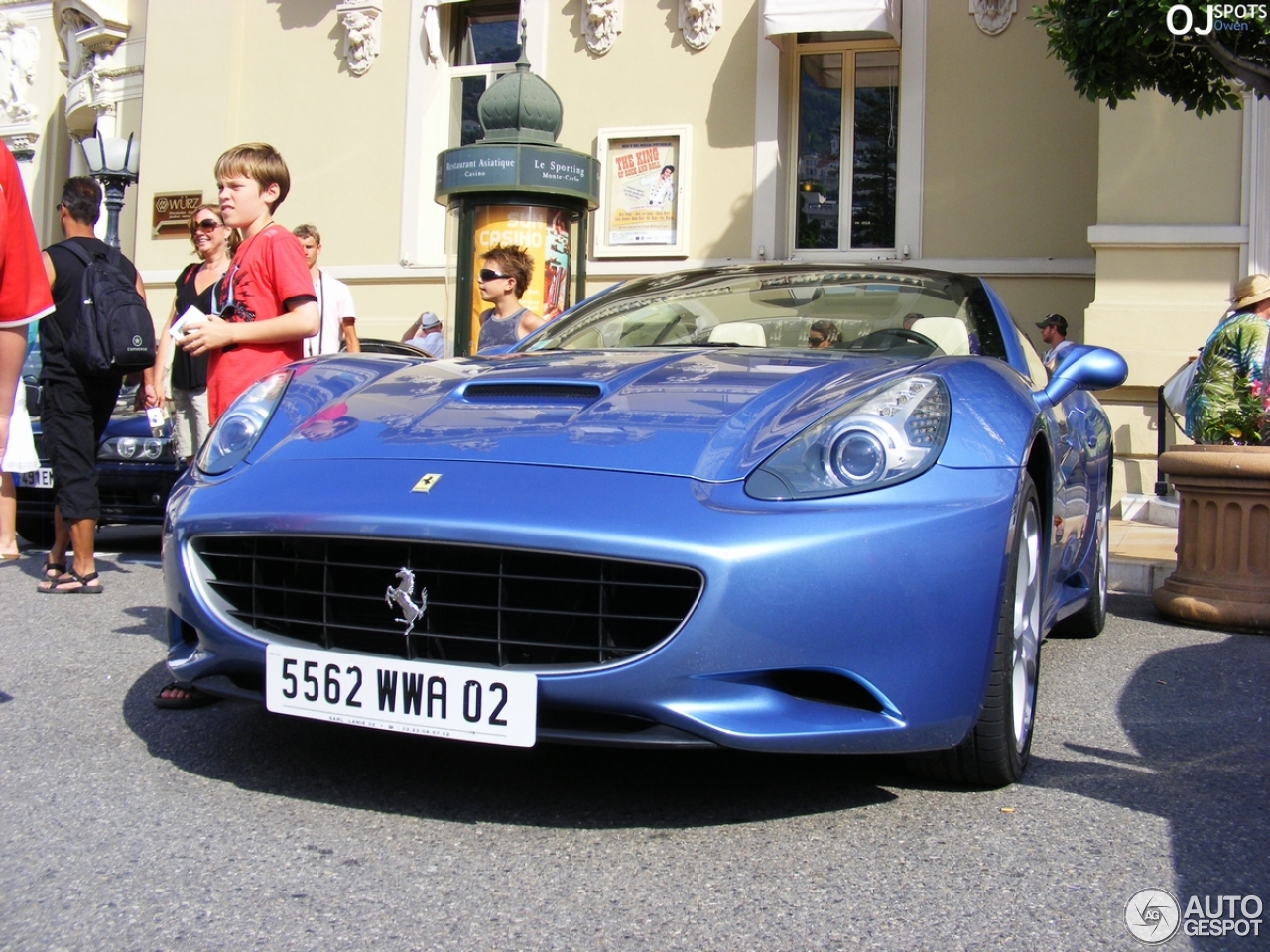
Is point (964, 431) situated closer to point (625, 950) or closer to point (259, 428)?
point (625, 950)

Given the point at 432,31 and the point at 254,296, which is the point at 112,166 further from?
the point at 254,296

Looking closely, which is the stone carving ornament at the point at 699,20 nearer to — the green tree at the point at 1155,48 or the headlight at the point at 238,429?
the green tree at the point at 1155,48

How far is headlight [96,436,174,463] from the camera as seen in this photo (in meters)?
7.05

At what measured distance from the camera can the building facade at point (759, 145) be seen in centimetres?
955

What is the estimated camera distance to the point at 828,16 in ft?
36.3

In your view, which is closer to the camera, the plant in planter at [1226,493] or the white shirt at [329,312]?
the plant in planter at [1226,493]

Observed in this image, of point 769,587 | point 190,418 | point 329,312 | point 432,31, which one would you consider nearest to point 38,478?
point 329,312

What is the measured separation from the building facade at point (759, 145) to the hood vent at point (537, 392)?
610 cm

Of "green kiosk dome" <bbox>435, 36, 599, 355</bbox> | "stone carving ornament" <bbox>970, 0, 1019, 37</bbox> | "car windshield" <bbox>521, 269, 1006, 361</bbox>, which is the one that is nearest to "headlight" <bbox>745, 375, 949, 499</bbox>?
"car windshield" <bbox>521, 269, 1006, 361</bbox>

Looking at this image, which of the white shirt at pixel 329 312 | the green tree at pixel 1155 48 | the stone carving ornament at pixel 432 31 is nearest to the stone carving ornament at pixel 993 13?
the green tree at pixel 1155 48

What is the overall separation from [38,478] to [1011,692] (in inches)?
235

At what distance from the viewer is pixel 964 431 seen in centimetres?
273

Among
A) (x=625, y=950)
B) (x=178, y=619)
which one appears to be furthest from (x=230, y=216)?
(x=625, y=950)

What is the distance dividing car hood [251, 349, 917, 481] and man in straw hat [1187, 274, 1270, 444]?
3.12 metres
